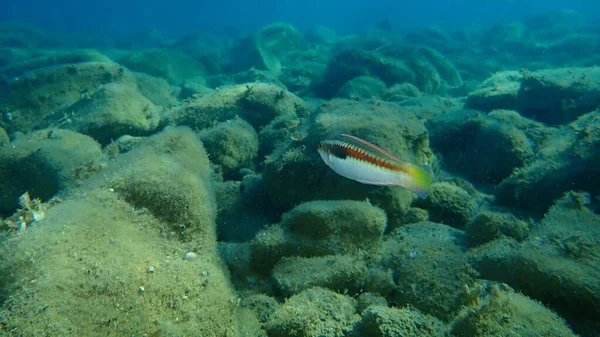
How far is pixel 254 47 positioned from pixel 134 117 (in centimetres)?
1214

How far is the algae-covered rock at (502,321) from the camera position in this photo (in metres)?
1.92

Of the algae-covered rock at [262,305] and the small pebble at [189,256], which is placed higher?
the small pebble at [189,256]

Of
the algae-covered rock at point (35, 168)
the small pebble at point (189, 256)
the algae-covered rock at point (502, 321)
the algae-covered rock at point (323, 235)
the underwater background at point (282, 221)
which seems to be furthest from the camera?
the algae-covered rock at point (35, 168)

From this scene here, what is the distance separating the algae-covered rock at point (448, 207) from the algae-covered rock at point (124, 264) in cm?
293

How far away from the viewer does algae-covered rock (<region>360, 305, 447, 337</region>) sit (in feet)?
6.52

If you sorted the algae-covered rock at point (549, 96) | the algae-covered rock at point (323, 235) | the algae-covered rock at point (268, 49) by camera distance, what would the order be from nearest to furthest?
the algae-covered rock at point (323, 235) → the algae-covered rock at point (549, 96) → the algae-covered rock at point (268, 49)

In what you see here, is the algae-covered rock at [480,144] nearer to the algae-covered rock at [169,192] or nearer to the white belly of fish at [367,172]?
the white belly of fish at [367,172]

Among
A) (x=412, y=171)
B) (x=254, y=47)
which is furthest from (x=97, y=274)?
(x=254, y=47)

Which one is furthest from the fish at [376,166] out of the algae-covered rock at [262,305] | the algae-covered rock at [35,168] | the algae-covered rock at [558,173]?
the algae-covered rock at [35,168]

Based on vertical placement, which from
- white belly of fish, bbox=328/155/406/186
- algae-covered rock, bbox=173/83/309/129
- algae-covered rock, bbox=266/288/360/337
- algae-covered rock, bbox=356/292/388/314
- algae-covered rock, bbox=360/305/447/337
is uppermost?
white belly of fish, bbox=328/155/406/186

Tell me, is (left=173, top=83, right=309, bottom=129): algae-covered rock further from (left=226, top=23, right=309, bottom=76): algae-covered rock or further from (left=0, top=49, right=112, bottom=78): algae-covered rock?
(left=226, top=23, right=309, bottom=76): algae-covered rock

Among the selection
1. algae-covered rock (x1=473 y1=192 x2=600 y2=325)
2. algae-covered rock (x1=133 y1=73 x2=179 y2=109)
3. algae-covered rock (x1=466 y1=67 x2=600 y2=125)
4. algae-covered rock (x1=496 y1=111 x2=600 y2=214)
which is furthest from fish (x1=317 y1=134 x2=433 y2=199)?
algae-covered rock (x1=133 y1=73 x2=179 y2=109)

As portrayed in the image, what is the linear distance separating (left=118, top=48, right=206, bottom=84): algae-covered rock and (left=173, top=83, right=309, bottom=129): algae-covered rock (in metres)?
8.10

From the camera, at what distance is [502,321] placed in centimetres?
195
